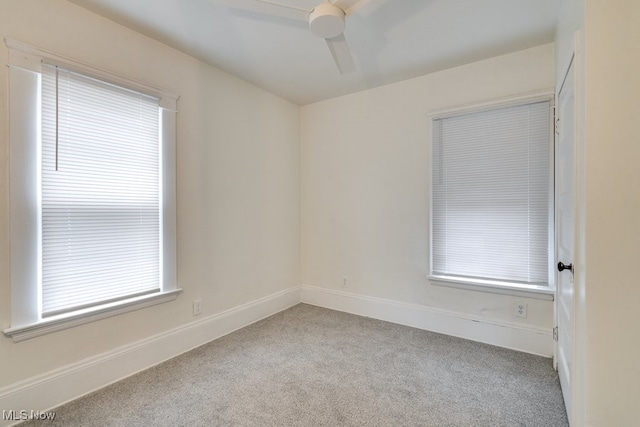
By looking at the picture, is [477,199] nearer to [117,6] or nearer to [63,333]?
[117,6]

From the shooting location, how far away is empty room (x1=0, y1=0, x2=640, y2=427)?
56.6 inches

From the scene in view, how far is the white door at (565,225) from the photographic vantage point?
1.58m

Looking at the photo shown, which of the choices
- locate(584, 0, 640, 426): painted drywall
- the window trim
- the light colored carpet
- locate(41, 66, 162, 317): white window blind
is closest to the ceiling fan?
locate(584, 0, 640, 426): painted drywall

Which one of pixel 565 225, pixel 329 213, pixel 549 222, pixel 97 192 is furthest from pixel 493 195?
pixel 97 192

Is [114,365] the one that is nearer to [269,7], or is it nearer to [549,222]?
[269,7]

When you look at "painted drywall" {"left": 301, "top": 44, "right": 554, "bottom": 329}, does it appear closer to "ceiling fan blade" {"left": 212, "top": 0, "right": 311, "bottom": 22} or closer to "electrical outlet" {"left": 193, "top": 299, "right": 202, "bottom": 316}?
"electrical outlet" {"left": 193, "top": 299, "right": 202, "bottom": 316}

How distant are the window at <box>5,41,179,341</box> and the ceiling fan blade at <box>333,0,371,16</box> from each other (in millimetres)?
1552

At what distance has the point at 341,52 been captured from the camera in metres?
1.82

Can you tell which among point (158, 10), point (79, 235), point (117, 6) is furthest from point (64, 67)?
point (79, 235)

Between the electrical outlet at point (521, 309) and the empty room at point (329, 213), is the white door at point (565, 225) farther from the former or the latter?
the electrical outlet at point (521, 309)

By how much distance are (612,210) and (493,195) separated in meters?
1.33

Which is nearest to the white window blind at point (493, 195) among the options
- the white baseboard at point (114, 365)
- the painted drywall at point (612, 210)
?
the painted drywall at point (612, 210)

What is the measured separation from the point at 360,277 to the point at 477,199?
1447 millimetres

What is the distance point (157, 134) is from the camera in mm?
2275
